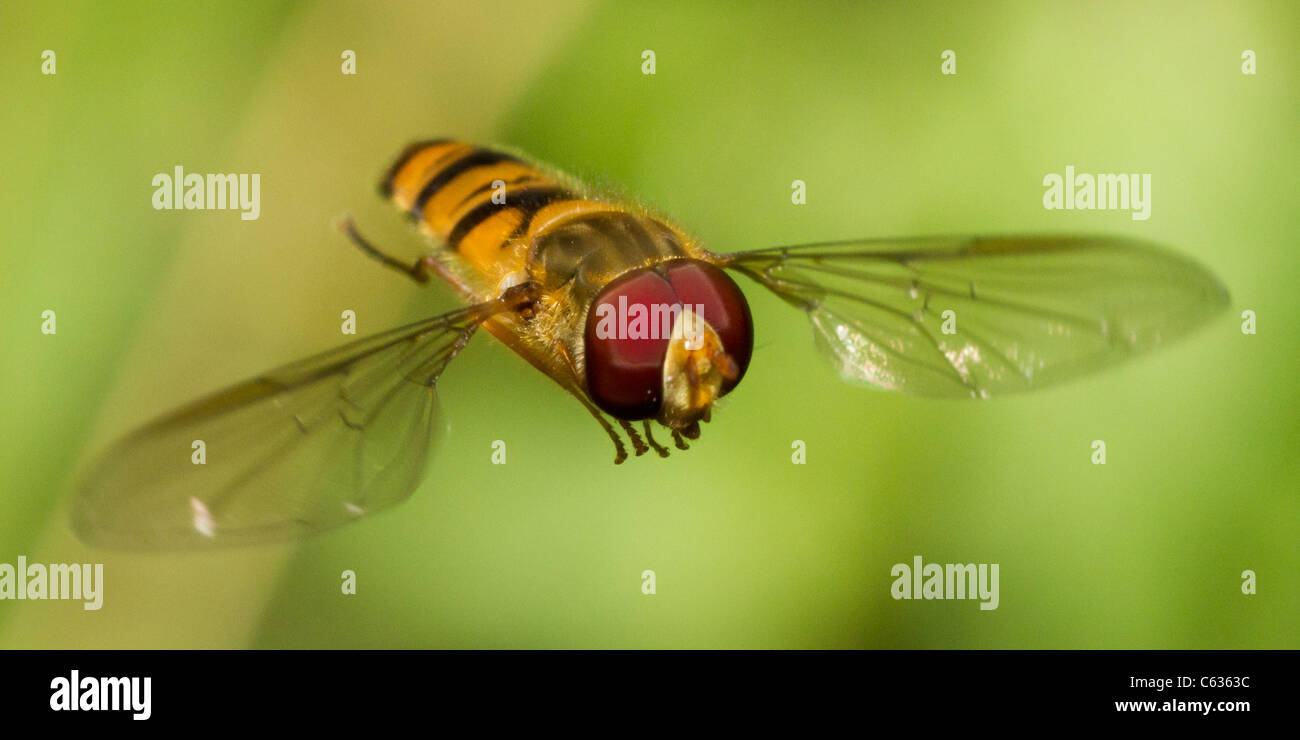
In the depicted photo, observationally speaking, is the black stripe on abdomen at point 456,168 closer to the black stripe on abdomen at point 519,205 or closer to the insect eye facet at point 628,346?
the black stripe on abdomen at point 519,205

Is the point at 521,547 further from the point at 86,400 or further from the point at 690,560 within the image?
the point at 86,400

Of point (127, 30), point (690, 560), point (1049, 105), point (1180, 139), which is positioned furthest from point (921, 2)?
point (127, 30)

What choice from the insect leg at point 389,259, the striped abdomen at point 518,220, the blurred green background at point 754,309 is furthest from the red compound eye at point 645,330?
the blurred green background at point 754,309

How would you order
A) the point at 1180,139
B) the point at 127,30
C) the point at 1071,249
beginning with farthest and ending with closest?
the point at 127,30 → the point at 1180,139 → the point at 1071,249

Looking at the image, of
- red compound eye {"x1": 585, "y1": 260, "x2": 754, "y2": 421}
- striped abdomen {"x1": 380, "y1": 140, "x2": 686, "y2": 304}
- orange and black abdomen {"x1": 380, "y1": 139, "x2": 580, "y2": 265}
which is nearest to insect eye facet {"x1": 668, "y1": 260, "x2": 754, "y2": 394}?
red compound eye {"x1": 585, "y1": 260, "x2": 754, "y2": 421}

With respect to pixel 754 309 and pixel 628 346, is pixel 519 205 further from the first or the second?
pixel 754 309

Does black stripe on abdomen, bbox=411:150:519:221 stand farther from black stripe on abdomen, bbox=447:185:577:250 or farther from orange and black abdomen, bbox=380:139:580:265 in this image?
black stripe on abdomen, bbox=447:185:577:250
